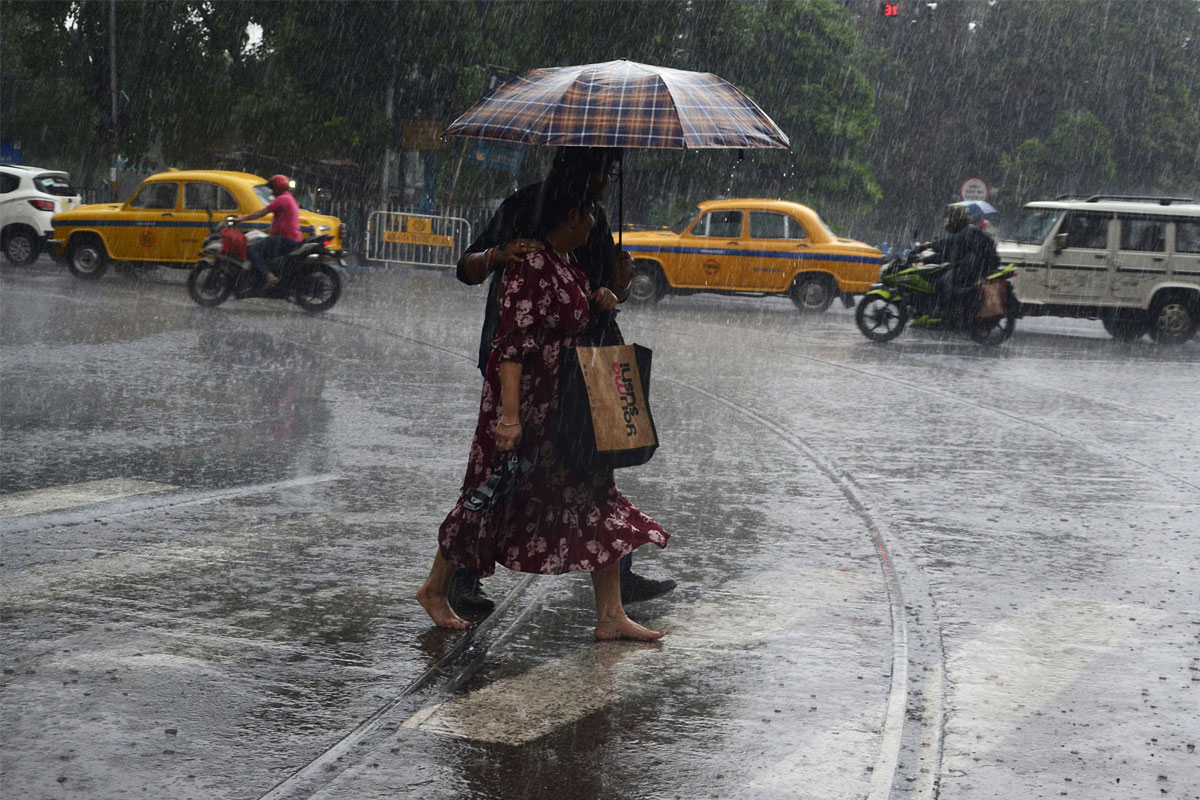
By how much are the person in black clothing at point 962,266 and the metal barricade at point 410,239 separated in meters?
14.8

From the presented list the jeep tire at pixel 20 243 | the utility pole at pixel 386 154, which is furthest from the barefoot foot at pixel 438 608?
the utility pole at pixel 386 154

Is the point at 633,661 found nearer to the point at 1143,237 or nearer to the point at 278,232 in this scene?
the point at 278,232

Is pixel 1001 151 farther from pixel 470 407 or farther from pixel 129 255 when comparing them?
pixel 470 407

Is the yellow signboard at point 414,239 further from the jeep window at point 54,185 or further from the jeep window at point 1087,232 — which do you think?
the jeep window at point 1087,232

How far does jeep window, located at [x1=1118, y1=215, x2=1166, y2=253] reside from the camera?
19.9 metres

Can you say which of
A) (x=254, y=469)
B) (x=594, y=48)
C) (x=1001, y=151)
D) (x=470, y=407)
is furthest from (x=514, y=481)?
(x=1001, y=151)

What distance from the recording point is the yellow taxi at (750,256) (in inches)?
891

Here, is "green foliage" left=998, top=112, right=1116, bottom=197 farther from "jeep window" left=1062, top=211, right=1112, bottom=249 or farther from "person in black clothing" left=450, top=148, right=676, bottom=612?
"person in black clothing" left=450, top=148, right=676, bottom=612

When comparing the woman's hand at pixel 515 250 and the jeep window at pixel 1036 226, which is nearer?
the woman's hand at pixel 515 250

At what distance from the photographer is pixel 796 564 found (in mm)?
6590

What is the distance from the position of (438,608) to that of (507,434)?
825mm

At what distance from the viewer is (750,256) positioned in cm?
2266

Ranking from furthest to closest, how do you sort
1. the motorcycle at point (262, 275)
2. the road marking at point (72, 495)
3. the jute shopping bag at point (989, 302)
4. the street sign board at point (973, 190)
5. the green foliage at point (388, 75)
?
the street sign board at point (973, 190) < the green foliage at point (388, 75) < the motorcycle at point (262, 275) < the jute shopping bag at point (989, 302) < the road marking at point (72, 495)

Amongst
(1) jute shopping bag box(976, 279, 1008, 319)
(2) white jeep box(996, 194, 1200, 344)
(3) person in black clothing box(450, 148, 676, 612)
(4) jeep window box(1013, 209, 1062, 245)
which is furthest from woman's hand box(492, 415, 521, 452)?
(4) jeep window box(1013, 209, 1062, 245)
